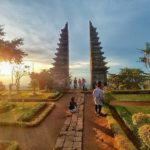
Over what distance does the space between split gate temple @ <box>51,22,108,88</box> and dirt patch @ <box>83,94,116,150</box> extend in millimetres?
22096

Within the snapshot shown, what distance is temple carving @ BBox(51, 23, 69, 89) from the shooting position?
39.4 metres

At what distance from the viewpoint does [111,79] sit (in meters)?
42.8

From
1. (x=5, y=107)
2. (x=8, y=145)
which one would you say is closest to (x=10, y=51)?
(x=5, y=107)

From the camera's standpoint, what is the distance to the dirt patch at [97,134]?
35.1ft

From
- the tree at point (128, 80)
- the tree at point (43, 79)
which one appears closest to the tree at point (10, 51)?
the tree at point (43, 79)

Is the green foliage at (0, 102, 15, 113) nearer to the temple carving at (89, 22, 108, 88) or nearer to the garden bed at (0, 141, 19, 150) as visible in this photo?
the garden bed at (0, 141, 19, 150)

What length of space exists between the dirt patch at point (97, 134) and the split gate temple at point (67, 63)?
22096mm

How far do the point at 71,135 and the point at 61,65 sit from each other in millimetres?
28280

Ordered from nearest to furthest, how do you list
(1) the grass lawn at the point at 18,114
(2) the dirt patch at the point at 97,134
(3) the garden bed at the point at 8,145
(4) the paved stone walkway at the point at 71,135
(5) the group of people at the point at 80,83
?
(3) the garden bed at the point at 8,145 → (4) the paved stone walkway at the point at 71,135 → (2) the dirt patch at the point at 97,134 → (1) the grass lawn at the point at 18,114 → (5) the group of people at the point at 80,83

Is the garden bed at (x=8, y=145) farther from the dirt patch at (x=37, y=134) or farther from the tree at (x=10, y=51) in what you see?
the tree at (x=10, y=51)

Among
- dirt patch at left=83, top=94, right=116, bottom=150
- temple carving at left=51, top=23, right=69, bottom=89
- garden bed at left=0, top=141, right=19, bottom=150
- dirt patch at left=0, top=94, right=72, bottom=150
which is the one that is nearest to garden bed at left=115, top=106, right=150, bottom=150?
dirt patch at left=83, top=94, right=116, bottom=150

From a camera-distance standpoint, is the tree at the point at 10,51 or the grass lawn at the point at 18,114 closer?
the grass lawn at the point at 18,114

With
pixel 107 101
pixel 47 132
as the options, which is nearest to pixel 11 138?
pixel 47 132

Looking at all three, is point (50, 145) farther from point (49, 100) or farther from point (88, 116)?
point (49, 100)
